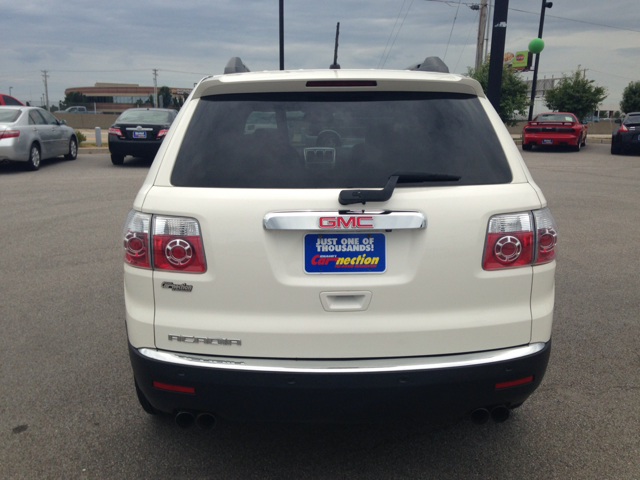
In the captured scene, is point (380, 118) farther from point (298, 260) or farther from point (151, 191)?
point (151, 191)

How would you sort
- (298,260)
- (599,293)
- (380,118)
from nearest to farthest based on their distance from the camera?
1. (298,260)
2. (380,118)
3. (599,293)

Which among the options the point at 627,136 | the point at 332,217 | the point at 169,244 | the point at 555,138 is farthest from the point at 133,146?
the point at 627,136

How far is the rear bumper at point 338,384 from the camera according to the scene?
93.1 inches

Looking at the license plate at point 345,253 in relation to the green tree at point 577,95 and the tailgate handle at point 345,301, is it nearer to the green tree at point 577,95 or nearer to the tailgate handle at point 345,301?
the tailgate handle at point 345,301

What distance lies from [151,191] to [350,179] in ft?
2.76

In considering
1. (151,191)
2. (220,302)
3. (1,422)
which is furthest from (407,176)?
(1,422)

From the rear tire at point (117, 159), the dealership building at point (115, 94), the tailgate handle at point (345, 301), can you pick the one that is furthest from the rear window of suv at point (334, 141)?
the dealership building at point (115, 94)

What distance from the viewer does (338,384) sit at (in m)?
2.36

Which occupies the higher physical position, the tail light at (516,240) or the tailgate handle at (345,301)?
the tail light at (516,240)

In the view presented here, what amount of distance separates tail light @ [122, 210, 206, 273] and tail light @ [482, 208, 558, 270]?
46.3 inches

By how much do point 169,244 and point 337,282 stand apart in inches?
27.6

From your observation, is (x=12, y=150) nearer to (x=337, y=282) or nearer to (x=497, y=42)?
(x=497, y=42)

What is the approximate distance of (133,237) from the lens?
251cm

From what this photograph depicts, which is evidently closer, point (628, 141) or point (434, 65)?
point (434, 65)
